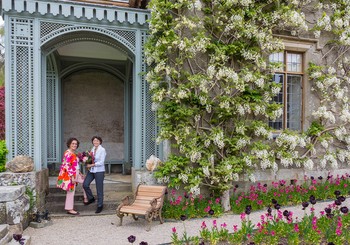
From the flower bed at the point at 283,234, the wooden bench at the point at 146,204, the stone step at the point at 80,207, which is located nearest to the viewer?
the flower bed at the point at 283,234

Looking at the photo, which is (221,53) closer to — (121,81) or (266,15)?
(266,15)

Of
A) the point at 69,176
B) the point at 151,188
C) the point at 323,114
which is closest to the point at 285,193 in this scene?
the point at 323,114

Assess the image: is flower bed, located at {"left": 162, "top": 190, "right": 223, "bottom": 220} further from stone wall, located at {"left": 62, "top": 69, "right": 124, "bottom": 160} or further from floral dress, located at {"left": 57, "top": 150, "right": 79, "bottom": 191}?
stone wall, located at {"left": 62, "top": 69, "right": 124, "bottom": 160}

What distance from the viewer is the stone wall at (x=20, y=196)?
4512mm

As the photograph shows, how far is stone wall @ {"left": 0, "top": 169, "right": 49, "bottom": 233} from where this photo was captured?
451 cm

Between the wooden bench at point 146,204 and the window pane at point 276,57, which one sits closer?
the wooden bench at point 146,204

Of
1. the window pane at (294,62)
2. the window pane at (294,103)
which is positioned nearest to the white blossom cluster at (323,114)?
the window pane at (294,103)

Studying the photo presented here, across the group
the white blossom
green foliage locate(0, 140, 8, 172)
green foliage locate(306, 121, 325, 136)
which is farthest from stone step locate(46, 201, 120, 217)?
green foliage locate(306, 121, 325, 136)

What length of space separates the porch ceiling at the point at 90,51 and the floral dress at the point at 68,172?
9.98ft

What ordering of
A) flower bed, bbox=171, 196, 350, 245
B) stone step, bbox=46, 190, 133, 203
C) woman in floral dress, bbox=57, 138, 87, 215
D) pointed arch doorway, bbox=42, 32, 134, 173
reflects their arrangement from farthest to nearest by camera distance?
pointed arch doorway, bbox=42, 32, 134, 173 → stone step, bbox=46, 190, 133, 203 → woman in floral dress, bbox=57, 138, 87, 215 → flower bed, bbox=171, 196, 350, 245

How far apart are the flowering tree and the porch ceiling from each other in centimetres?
194

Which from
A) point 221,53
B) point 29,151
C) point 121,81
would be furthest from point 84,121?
point 221,53

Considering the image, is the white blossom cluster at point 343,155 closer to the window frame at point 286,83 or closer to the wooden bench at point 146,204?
the window frame at point 286,83

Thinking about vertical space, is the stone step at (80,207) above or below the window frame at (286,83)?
below
